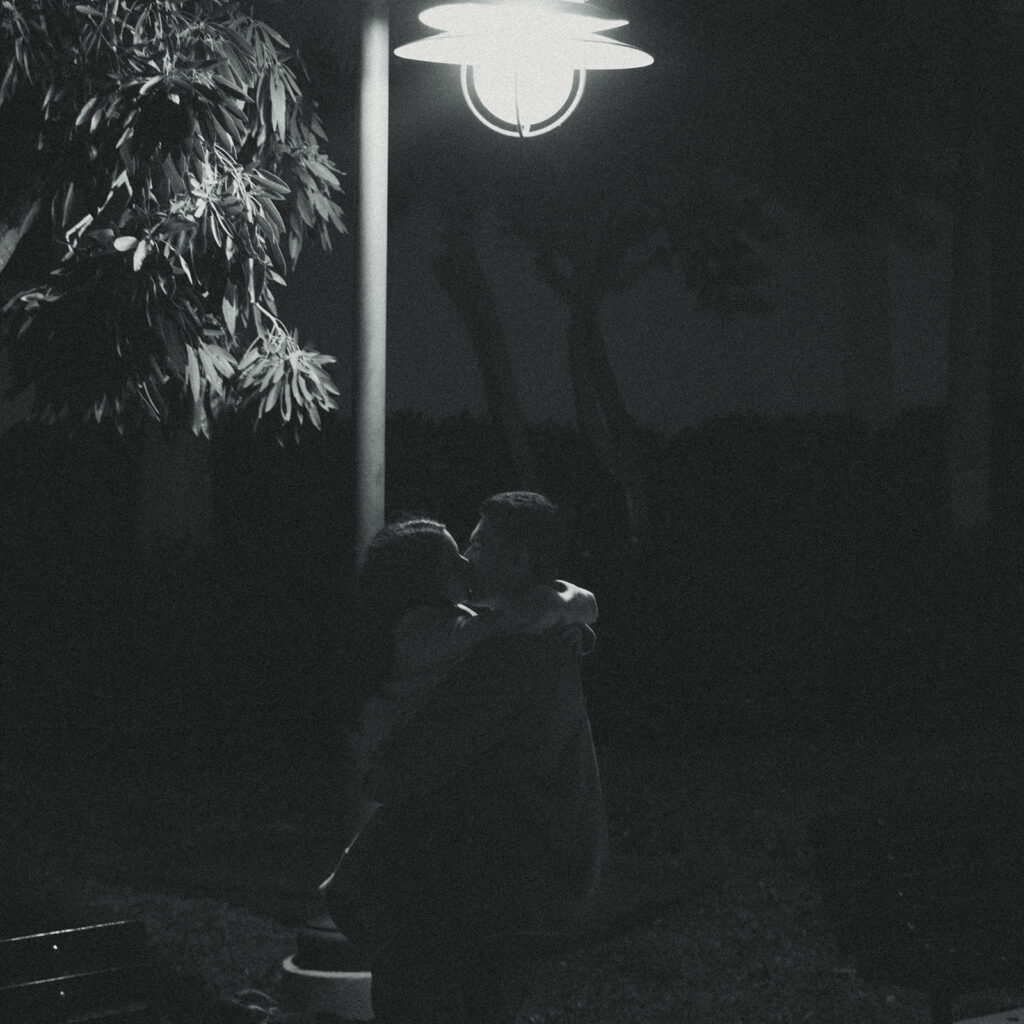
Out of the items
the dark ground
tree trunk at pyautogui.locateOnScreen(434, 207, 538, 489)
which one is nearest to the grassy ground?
the dark ground

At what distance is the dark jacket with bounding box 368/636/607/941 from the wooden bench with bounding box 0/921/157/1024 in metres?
0.62

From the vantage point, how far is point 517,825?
3.92m

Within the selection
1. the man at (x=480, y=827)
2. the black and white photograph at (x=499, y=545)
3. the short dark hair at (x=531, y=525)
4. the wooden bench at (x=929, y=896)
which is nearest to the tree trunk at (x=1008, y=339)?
the black and white photograph at (x=499, y=545)

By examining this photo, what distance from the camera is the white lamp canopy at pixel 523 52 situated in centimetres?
518

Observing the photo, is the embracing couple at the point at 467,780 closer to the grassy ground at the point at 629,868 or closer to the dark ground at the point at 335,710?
the grassy ground at the point at 629,868

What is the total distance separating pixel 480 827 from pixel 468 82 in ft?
9.11

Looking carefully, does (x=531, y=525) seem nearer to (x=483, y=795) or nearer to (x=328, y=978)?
(x=483, y=795)

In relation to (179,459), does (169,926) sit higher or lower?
lower

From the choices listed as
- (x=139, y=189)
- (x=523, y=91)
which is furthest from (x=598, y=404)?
(x=523, y=91)

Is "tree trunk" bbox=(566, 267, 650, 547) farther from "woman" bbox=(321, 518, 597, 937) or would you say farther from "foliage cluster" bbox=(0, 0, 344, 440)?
"woman" bbox=(321, 518, 597, 937)

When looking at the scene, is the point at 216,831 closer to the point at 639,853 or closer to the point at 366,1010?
the point at 639,853

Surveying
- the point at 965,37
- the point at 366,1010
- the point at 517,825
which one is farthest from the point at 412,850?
the point at 965,37

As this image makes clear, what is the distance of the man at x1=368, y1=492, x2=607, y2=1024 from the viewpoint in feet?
12.8

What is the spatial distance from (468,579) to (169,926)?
4.58 m
